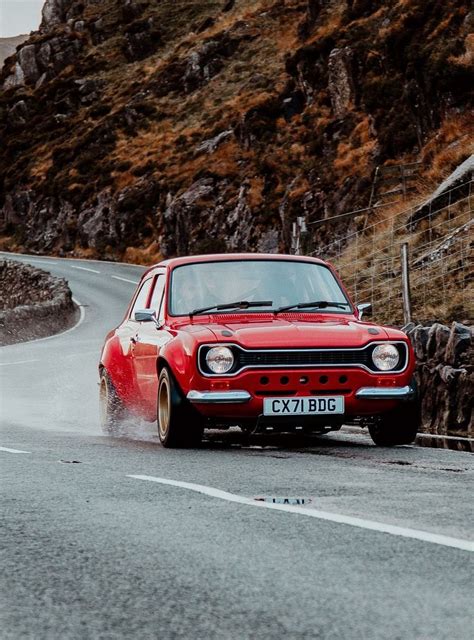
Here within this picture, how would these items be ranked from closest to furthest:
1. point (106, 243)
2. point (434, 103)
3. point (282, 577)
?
point (282, 577)
point (434, 103)
point (106, 243)

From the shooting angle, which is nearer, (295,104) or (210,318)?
(210,318)

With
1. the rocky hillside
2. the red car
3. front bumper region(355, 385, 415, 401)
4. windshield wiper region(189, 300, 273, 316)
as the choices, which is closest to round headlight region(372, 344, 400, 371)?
the red car

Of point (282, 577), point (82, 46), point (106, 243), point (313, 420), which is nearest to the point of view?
point (282, 577)

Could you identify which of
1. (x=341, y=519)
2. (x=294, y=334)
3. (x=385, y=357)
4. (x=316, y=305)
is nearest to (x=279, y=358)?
(x=294, y=334)

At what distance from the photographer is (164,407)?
9719mm

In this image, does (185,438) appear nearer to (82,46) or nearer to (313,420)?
(313,420)

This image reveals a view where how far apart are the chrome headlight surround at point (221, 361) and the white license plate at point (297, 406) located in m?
0.40

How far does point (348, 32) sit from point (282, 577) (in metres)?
48.0

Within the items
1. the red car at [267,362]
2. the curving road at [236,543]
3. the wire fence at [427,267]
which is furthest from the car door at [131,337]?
the wire fence at [427,267]

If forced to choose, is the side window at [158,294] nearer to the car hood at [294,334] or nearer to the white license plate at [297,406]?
the car hood at [294,334]

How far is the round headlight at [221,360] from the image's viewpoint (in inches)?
364

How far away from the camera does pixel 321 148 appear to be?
1965 inches

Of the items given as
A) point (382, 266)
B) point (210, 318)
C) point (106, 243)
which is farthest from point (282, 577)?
point (106, 243)

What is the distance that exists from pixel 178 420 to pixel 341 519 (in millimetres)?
3885
